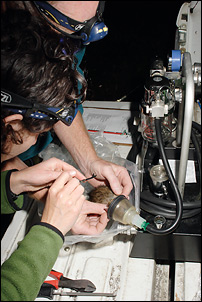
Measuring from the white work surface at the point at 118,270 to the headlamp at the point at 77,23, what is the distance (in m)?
0.70

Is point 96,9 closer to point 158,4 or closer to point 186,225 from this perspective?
point 186,225

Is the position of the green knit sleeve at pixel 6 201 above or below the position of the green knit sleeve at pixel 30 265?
above

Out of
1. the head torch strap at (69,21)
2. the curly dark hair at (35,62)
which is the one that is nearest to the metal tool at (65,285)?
the curly dark hair at (35,62)

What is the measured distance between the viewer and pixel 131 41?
2.78 m

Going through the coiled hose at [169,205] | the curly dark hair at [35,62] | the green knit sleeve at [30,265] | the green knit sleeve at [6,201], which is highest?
the curly dark hair at [35,62]

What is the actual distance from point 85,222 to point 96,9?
2.23 feet

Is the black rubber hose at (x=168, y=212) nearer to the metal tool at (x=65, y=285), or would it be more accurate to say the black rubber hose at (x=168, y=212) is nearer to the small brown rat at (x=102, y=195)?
the small brown rat at (x=102, y=195)

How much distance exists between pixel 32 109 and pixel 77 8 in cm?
30

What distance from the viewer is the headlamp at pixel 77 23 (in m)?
0.71

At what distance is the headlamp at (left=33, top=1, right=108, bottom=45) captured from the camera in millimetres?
711

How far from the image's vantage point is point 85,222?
3.08ft

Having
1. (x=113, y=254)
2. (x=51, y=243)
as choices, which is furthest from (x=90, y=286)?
(x=51, y=243)

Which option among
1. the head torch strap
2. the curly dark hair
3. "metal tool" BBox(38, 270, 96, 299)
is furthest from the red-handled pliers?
the head torch strap

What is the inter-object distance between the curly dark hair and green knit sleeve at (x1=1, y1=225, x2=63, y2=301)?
33cm
